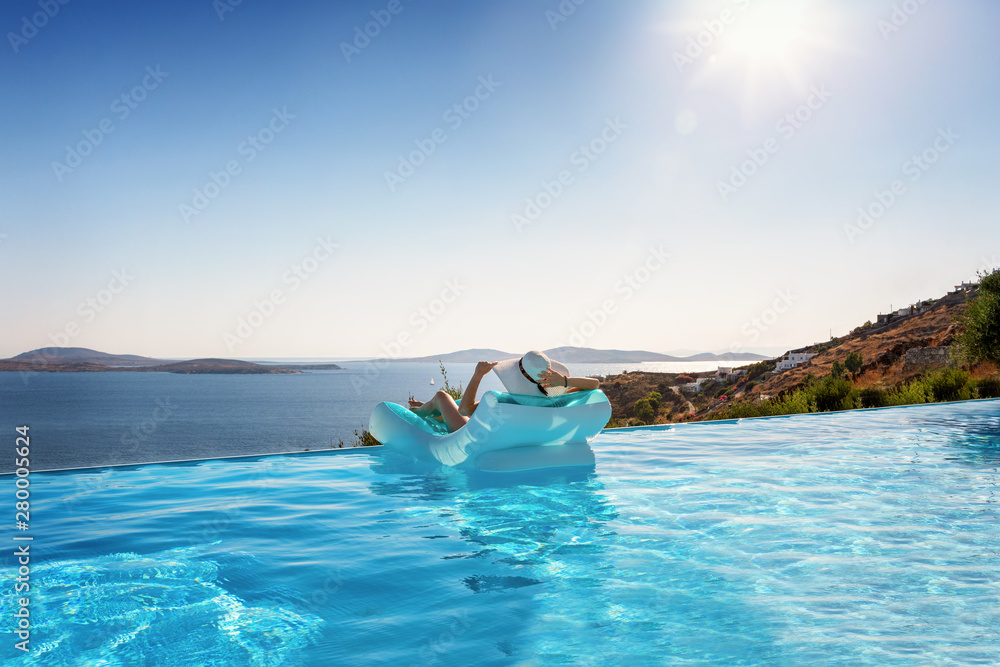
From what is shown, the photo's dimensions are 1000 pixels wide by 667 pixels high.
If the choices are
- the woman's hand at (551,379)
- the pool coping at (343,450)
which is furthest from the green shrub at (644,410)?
the woman's hand at (551,379)

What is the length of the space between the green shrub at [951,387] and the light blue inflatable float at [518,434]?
420 inches

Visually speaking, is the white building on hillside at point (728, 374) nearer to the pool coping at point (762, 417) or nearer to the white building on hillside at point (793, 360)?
the white building on hillside at point (793, 360)

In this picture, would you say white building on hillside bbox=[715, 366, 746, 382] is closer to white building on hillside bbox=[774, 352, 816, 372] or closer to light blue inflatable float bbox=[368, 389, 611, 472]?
white building on hillside bbox=[774, 352, 816, 372]

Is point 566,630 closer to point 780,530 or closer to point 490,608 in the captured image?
point 490,608

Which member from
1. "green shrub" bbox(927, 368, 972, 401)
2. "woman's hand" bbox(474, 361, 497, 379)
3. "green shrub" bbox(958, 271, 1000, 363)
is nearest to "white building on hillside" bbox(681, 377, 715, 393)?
"green shrub" bbox(958, 271, 1000, 363)

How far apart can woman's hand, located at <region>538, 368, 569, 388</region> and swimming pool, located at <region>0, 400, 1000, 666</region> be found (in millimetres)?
895

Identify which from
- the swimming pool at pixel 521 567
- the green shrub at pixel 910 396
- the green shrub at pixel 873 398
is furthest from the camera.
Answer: the green shrub at pixel 910 396

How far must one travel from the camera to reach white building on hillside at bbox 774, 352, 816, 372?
3294 centimetres

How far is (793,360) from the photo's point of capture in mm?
34000

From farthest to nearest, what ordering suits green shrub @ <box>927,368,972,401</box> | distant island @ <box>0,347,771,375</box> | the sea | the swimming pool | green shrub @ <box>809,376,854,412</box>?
1. the sea
2. distant island @ <box>0,347,771,375</box>
3. green shrub @ <box>927,368,972,401</box>
4. green shrub @ <box>809,376,854,412</box>
5. the swimming pool

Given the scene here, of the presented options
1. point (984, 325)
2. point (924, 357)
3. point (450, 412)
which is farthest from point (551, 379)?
point (924, 357)

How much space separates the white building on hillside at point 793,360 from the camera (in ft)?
108

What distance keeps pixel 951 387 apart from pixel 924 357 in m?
8.98

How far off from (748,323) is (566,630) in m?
13.6
